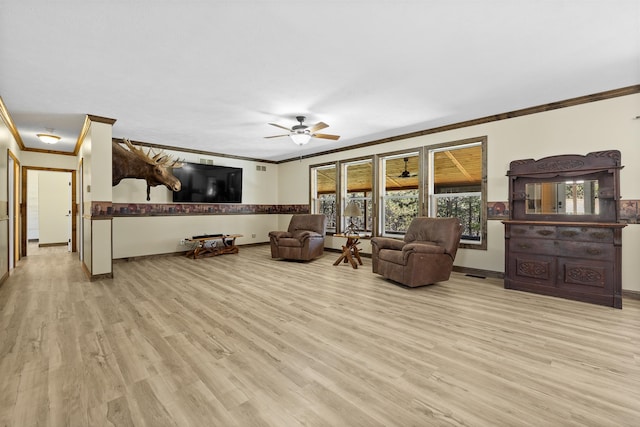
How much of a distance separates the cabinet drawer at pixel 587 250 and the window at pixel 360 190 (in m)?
3.49

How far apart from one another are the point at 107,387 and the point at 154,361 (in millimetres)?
330

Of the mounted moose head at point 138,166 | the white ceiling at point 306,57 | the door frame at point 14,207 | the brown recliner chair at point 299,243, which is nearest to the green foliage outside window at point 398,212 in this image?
the brown recliner chair at point 299,243

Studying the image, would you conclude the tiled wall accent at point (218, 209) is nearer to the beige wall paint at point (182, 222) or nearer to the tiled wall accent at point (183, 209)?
the tiled wall accent at point (183, 209)

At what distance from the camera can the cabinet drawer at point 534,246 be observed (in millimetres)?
3719

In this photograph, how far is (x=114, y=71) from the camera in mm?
3104

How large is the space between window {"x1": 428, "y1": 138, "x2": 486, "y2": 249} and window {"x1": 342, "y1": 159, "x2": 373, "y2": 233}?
57.4 inches

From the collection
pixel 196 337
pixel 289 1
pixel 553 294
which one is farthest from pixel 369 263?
pixel 289 1

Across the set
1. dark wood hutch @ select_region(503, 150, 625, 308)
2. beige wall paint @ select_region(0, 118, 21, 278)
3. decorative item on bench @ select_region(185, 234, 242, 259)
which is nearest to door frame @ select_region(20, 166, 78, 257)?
beige wall paint @ select_region(0, 118, 21, 278)

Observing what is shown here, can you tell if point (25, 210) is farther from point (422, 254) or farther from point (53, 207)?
point (422, 254)

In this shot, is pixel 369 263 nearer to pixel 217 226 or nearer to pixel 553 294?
pixel 553 294

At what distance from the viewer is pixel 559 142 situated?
4.09 m

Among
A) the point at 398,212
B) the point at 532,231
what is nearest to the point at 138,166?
the point at 398,212

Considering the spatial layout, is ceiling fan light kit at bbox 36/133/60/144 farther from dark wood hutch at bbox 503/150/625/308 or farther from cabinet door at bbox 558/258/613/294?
cabinet door at bbox 558/258/613/294

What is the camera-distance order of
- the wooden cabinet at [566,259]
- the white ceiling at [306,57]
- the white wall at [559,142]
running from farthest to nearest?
the white wall at [559,142] → the wooden cabinet at [566,259] → the white ceiling at [306,57]
